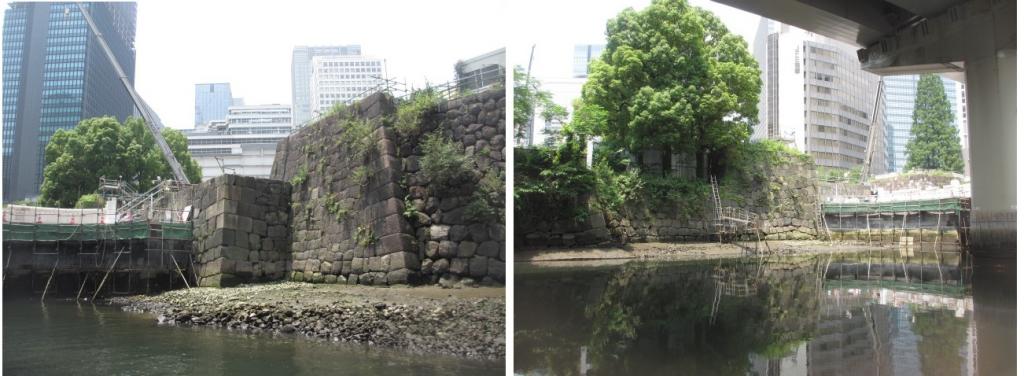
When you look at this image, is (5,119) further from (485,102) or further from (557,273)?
(557,273)

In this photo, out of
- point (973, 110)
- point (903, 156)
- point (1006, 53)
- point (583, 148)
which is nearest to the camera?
point (1006, 53)

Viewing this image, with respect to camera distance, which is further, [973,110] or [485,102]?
[973,110]

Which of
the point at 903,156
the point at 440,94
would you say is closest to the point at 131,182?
the point at 440,94

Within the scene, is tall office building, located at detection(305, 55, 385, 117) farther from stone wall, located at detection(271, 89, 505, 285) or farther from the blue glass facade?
the blue glass facade

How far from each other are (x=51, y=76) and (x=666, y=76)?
8537 mm

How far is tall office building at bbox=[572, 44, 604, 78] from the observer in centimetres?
868

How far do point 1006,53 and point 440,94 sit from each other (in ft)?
22.8

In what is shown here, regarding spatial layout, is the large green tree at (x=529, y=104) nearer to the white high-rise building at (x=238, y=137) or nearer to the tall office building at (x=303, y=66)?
the tall office building at (x=303, y=66)

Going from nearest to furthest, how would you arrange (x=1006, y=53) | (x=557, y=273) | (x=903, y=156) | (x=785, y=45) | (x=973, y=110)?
1. (x=1006, y=53)
2. (x=557, y=273)
3. (x=973, y=110)
4. (x=785, y=45)
5. (x=903, y=156)

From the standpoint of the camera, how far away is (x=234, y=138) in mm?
3061

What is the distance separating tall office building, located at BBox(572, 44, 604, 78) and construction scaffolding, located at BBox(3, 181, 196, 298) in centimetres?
591

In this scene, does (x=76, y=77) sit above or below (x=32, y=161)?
above

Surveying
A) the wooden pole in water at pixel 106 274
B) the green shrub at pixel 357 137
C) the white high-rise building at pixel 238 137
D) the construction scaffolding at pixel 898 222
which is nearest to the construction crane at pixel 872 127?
the construction scaffolding at pixel 898 222

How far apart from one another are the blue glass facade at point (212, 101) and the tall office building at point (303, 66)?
1.00 feet
